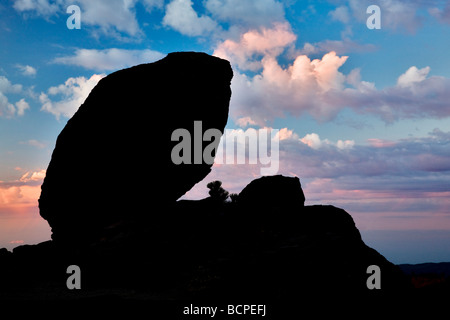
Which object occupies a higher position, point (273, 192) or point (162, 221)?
point (273, 192)

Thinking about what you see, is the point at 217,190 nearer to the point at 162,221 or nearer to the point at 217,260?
the point at 162,221

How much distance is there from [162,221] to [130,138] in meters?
4.06

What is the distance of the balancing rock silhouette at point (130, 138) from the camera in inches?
690

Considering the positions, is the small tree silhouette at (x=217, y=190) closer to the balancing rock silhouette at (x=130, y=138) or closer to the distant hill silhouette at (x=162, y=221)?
the distant hill silhouette at (x=162, y=221)

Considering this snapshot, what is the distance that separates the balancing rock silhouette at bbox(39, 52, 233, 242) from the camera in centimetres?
1752

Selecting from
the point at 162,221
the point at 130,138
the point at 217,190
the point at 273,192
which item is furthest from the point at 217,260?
the point at 217,190

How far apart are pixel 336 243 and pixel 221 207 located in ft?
23.1

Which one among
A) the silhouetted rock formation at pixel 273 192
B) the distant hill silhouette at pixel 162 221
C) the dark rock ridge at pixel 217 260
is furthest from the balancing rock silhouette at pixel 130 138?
the silhouetted rock formation at pixel 273 192

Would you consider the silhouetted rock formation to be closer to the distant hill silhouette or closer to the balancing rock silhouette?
the distant hill silhouette

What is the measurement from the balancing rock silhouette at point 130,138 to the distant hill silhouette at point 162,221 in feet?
0.15

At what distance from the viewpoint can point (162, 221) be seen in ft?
52.7

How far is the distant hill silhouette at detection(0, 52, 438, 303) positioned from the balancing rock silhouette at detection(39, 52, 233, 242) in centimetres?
4

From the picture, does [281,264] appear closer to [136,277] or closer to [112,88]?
[136,277]
